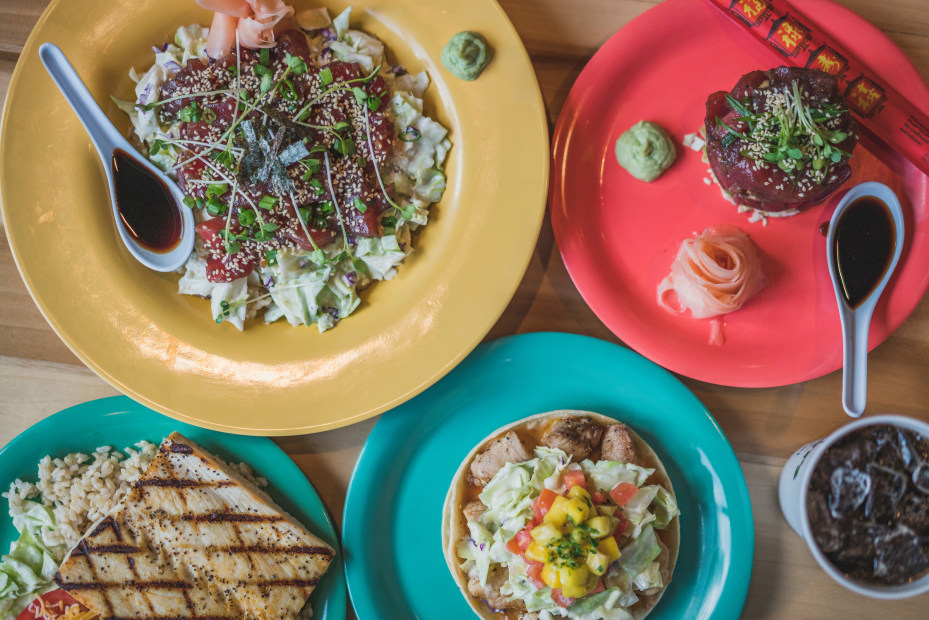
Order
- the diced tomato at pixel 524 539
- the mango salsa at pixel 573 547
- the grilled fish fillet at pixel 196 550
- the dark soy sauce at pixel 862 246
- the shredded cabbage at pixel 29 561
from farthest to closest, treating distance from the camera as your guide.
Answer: the shredded cabbage at pixel 29 561 < the grilled fish fillet at pixel 196 550 < the dark soy sauce at pixel 862 246 < the diced tomato at pixel 524 539 < the mango salsa at pixel 573 547

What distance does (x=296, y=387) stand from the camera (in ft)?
8.87

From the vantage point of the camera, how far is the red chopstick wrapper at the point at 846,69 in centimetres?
262

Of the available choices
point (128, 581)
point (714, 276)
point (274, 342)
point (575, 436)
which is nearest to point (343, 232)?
point (274, 342)

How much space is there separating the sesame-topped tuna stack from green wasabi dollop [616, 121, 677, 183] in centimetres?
20

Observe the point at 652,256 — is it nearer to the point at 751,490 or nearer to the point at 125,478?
the point at 751,490

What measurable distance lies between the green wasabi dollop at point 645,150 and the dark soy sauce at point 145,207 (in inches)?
83.2

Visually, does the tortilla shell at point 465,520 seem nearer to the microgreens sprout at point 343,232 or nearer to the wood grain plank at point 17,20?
the microgreens sprout at point 343,232

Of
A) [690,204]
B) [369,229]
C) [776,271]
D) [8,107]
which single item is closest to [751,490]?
[776,271]

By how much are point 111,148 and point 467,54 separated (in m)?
1.67

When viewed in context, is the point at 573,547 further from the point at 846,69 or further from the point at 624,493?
the point at 846,69

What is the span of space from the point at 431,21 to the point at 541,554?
2.31 metres

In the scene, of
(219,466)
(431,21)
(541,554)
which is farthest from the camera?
(219,466)

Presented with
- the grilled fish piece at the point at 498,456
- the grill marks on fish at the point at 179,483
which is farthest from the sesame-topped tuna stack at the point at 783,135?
the grill marks on fish at the point at 179,483

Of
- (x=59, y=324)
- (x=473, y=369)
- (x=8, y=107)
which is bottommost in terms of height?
(x=473, y=369)
